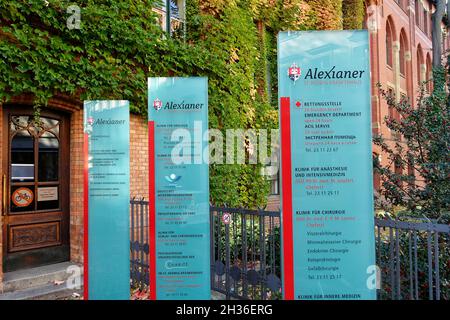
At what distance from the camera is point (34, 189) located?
624 cm

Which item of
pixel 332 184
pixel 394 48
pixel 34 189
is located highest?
pixel 394 48

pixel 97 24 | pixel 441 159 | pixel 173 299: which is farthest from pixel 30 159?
pixel 441 159

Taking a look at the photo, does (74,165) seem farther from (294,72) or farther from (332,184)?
(332,184)

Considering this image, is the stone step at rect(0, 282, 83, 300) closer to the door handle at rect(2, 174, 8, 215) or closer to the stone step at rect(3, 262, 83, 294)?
the stone step at rect(3, 262, 83, 294)

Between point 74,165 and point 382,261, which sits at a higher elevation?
point 74,165

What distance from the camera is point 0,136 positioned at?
570cm

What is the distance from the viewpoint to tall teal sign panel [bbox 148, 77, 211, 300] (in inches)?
A: 143

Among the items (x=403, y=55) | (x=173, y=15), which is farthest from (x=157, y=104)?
(x=403, y=55)

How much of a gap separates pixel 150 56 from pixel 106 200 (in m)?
4.30

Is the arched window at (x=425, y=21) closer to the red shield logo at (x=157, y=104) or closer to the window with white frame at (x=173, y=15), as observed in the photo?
the window with white frame at (x=173, y=15)

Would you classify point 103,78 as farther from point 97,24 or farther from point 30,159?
point 30,159

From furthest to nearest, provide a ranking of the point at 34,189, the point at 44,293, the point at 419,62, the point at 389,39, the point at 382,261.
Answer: the point at 419,62 < the point at 389,39 < the point at 34,189 < the point at 44,293 < the point at 382,261

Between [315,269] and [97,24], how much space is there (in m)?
6.01

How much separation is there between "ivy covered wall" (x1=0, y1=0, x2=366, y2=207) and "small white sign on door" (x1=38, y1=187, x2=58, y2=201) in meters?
1.61
